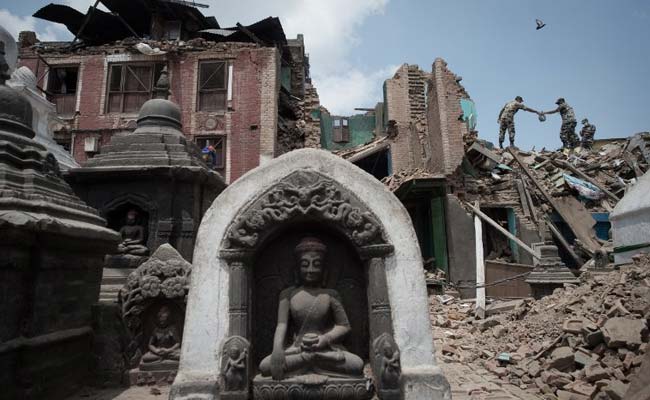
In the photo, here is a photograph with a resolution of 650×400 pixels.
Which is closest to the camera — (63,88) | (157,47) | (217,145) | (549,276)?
(549,276)

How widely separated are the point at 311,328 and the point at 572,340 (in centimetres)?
456

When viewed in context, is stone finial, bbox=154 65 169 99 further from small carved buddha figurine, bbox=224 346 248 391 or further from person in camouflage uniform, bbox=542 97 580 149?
person in camouflage uniform, bbox=542 97 580 149

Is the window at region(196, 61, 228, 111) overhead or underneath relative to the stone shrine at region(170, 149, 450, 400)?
overhead

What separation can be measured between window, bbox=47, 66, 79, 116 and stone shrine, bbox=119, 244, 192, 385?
16350 millimetres

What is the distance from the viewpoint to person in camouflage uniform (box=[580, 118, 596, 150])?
69.5ft

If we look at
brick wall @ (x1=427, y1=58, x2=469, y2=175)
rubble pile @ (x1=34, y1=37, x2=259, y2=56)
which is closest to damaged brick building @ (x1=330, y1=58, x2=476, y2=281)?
brick wall @ (x1=427, y1=58, x2=469, y2=175)

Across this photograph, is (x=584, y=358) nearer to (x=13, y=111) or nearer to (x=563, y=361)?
(x=563, y=361)

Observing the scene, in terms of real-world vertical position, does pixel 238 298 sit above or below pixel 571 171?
below

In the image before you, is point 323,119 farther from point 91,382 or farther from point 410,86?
point 91,382

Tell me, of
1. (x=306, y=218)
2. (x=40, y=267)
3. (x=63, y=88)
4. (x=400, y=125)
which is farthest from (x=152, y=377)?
(x=63, y=88)

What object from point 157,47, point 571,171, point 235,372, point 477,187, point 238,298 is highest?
point 157,47

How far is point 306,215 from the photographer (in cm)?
283

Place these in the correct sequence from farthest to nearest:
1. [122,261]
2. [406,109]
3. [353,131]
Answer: [353,131]
[406,109]
[122,261]

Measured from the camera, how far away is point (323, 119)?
835 inches
